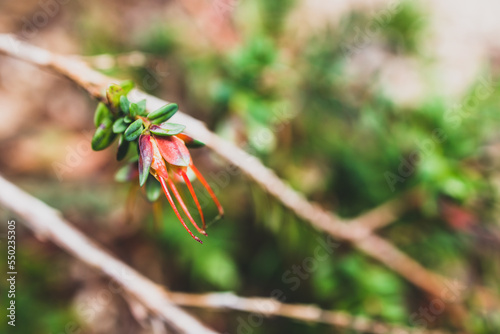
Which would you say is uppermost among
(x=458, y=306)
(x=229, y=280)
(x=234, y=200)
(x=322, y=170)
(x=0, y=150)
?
(x=322, y=170)

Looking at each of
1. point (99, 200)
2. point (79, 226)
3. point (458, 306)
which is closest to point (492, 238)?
point (458, 306)

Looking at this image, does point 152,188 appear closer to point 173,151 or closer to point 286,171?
point 173,151

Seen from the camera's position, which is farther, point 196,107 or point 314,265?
point 196,107

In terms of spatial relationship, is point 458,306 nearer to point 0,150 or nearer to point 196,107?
point 196,107
